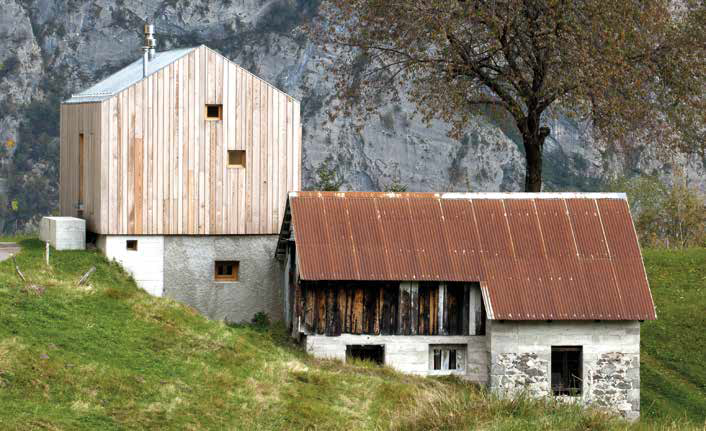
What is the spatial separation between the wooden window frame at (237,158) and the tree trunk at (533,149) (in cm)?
942

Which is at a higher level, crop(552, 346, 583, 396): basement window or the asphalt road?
the asphalt road

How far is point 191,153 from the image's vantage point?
98.2 feet

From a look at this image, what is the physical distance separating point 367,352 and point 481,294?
3119 millimetres

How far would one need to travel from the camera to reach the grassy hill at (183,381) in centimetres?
1761

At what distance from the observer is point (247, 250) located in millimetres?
30391

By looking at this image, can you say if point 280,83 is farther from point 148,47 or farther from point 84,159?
point 84,159

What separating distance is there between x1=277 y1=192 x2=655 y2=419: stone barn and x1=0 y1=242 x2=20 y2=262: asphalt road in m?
7.48

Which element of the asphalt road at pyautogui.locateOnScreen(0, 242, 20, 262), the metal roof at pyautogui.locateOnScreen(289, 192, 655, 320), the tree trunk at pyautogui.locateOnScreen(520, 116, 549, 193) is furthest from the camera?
the tree trunk at pyautogui.locateOnScreen(520, 116, 549, 193)

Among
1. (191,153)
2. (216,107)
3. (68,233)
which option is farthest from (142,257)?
(216,107)

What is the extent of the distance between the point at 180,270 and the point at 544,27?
12.9 meters

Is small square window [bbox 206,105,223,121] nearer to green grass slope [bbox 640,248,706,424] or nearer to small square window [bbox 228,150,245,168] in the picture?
small square window [bbox 228,150,245,168]

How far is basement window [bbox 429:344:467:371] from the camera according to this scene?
88.8 feet

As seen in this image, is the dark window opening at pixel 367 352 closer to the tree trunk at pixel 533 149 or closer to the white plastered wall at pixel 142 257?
the white plastered wall at pixel 142 257

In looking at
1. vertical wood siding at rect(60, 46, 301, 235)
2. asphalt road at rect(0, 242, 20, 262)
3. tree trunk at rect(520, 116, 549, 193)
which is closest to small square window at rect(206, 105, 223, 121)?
vertical wood siding at rect(60, 46, 301, 235)
